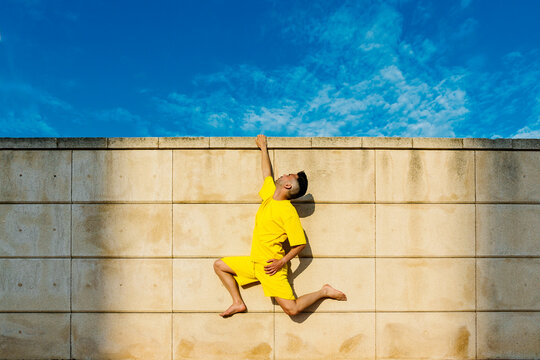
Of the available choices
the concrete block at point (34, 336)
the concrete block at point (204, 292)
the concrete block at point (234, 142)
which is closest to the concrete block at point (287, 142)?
the concrete block at point (234, 142)

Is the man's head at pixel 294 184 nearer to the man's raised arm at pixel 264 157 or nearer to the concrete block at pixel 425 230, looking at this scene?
the man's raised arm at pixel 264 157

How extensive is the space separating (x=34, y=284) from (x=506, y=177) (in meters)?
6.44

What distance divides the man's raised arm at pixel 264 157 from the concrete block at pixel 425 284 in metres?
1.88

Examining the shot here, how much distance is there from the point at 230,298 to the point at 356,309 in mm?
1649

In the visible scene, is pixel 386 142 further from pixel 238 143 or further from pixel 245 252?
pixel 245 252

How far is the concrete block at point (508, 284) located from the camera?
5.16 metres

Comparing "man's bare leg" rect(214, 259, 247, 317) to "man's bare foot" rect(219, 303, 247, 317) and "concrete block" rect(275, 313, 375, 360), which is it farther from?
"concrete block" rect(275, 313, 375, 360)

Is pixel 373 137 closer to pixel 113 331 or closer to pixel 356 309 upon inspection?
pixel 356 309

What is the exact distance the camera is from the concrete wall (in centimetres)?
504

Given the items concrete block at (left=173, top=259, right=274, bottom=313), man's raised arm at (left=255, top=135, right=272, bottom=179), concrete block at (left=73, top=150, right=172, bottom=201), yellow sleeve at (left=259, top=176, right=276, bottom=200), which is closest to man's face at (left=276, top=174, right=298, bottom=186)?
yellow sleeve at (left=259, top=176, right=276, bottom=200)

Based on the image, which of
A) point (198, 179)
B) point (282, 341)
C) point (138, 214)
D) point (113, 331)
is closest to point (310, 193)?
point (198, 179)

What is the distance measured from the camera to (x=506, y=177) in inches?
206

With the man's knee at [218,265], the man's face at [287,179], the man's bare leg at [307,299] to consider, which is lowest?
the man's bare leg at [307,299]

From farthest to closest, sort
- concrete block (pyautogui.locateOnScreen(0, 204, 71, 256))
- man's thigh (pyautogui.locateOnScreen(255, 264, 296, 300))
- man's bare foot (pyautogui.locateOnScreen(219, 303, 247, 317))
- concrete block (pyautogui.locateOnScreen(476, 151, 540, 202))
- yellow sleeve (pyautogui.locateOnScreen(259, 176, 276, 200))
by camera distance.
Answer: concrete block (pyautogui.locateOnScreen(476, 151, 540, 202)) < concrete block (pyautogui.locateOnScreen(0, 204, 71, 256)) < man's bare foot (pyautogui.locateOnScreen(219, 303, 247, 317)) < yellow sleeve (pyautogui.locateOnScreen(259, 176, 276, 200)) < man's thigh (pyautogui.locateOnScreen(255, 264, 296, 300))
